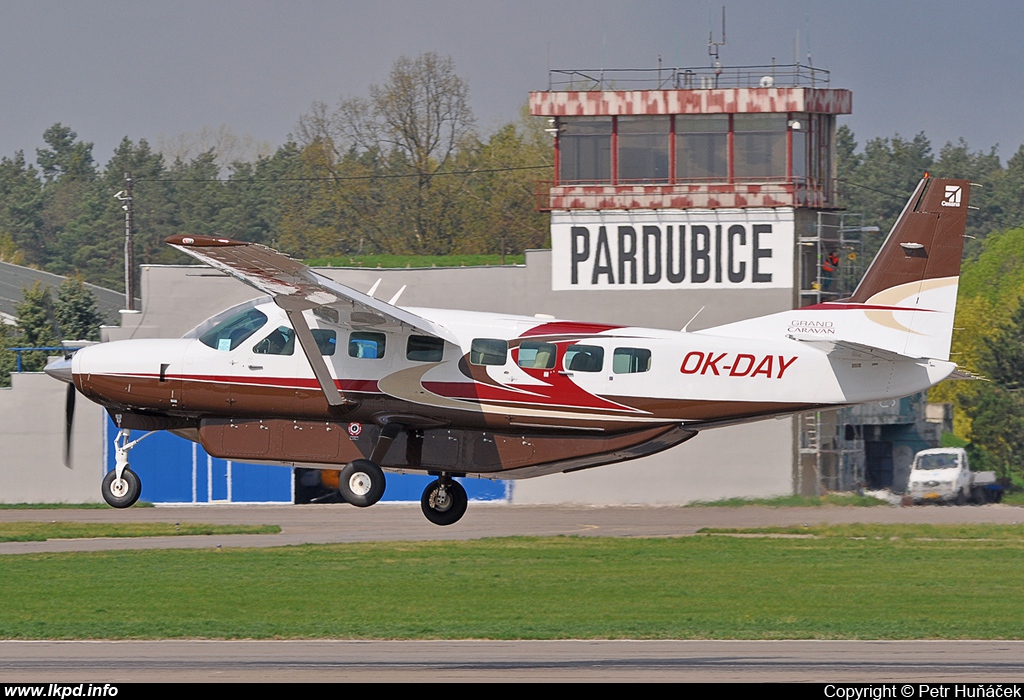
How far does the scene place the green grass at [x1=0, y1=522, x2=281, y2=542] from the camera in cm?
4816

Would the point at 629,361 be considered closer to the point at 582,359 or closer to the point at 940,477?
the point at 582,359

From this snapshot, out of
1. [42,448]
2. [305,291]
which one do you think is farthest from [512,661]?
[42,448]

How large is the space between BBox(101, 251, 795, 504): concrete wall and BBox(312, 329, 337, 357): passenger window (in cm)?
2424

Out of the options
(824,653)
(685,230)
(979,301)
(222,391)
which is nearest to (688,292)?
(685,230)

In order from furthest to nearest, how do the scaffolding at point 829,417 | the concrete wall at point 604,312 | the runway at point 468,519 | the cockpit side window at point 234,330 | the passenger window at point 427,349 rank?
the scaffolding at point 829,417, the concrete wall at point 604,312, the runway at point 468,519, the cockpit side window at point 234,330, the passenger window at point 427,349

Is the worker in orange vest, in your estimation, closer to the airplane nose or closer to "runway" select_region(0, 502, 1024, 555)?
"runway" select_region(0, 502, 1024, 555)

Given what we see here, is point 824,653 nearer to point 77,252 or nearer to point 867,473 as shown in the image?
point 867,473

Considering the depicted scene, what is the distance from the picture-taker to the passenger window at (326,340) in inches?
862

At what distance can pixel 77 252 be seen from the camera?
11494cm

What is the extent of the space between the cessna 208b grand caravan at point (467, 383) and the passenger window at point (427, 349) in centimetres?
1

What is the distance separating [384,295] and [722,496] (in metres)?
13.0

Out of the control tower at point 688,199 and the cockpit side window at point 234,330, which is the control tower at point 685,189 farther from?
the cockpit side window at point 234,330

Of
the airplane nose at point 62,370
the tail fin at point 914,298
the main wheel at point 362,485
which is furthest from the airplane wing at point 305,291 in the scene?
the tail fin at point 914,298

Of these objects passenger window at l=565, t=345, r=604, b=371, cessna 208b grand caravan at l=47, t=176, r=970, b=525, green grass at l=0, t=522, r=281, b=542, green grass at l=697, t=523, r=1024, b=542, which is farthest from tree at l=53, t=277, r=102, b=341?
passenger window at l=565, t=345, r=604, b=371
